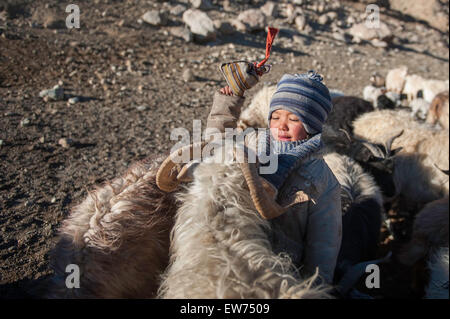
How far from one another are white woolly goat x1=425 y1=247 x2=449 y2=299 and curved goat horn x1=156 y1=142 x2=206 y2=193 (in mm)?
2768

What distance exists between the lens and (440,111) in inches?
211

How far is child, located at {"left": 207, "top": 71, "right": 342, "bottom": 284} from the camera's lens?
1.69 m

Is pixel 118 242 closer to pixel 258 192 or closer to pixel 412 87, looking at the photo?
pixel 258 192

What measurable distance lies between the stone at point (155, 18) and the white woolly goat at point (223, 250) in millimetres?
6145

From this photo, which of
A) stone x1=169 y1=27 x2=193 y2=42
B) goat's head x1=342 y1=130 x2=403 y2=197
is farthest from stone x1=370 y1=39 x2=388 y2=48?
goat's head x1=342 y1=130 x2=403 y2=197

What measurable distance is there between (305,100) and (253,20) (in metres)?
6.57

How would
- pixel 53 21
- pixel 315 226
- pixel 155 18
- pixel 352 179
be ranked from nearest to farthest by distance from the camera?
pixel 315 226
pixel 352 179
pixel 53 21
pixel 155 18

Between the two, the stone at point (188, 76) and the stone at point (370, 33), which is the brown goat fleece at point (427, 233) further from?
the stone at point (370, 33)

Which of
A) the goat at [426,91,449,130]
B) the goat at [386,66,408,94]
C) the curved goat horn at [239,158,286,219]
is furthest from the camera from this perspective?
the goat at [386,66,408,94]

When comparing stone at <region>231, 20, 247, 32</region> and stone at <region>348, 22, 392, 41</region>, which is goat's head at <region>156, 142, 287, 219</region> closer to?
stone at <region>231, 20, 247, 32</region>

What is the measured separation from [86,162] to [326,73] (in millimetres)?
5274
